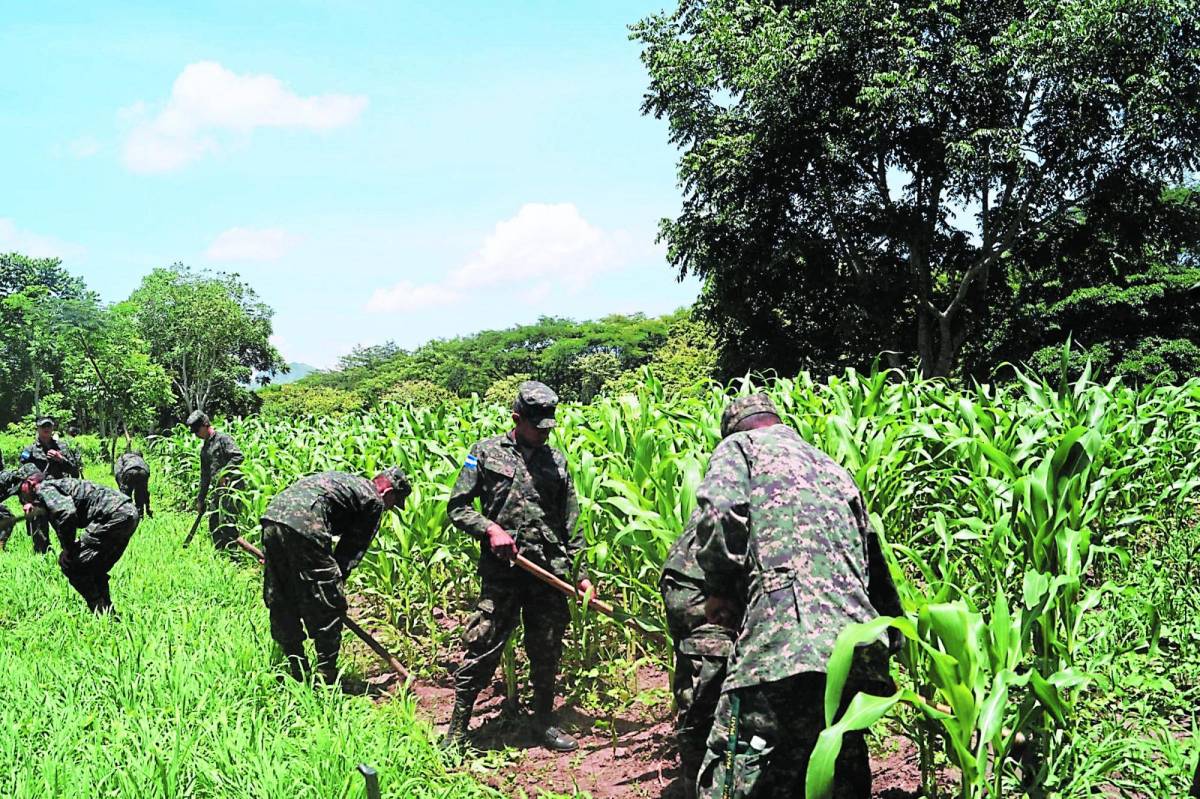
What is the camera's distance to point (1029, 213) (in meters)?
17.9

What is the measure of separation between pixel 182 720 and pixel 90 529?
2.77 m

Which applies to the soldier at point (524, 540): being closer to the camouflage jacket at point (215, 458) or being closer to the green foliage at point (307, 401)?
the camouflage jacket at point (215, 458)

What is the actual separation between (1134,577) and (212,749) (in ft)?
12.0

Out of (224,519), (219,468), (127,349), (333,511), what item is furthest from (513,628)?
(127,349)

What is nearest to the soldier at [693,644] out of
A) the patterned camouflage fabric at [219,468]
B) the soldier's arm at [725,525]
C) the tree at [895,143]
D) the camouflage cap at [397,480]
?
the soldier's arm at [725,525]

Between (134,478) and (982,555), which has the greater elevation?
(134,478)

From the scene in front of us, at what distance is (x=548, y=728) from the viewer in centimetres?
419

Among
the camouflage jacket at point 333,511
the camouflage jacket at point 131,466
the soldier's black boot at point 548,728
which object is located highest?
the camouflage jacket at point 131,466

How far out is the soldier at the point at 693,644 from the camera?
→ 2.99m

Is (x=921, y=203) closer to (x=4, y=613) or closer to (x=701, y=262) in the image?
(x=701, y=262)

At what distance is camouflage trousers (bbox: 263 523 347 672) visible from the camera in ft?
14.4

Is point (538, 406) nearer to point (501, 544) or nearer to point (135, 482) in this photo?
point (501, 544)

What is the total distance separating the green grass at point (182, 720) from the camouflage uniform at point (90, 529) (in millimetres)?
221

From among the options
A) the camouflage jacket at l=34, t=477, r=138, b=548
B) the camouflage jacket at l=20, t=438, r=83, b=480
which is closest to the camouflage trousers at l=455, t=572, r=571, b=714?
the camouflage jacket at l=34, t=477, r=138, b=548
